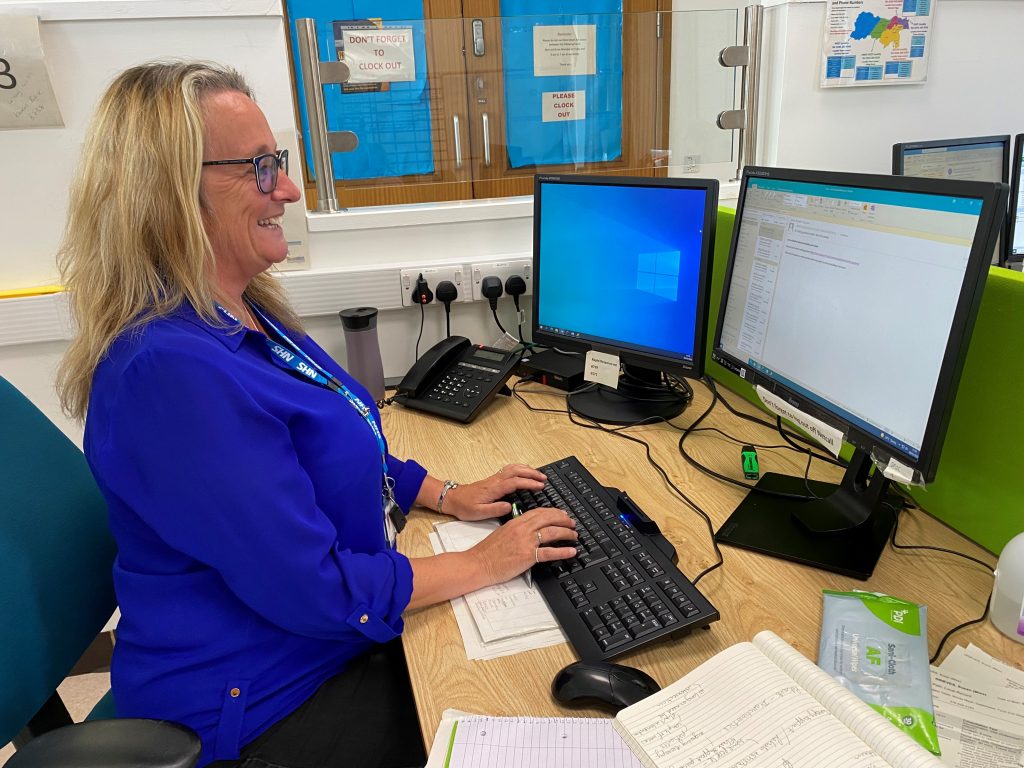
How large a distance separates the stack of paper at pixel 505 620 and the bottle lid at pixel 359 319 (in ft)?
2.71

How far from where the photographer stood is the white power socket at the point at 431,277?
69.7 inches

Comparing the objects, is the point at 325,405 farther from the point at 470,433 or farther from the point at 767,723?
the point at 767,723

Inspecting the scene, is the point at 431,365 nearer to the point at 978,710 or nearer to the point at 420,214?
the point at 420,214

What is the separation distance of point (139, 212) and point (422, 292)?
35.9 inches

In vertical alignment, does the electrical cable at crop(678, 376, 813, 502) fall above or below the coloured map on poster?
below

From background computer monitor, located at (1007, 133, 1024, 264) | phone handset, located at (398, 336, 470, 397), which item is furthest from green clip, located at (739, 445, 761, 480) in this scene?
background computer monitor, located at (1007, 133, 1024, 264)

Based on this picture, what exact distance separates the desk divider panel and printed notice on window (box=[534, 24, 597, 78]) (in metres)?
1.15

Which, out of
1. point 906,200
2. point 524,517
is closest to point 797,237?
point 906,200

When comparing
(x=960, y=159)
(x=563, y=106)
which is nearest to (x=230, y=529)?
(x=563, y=106)

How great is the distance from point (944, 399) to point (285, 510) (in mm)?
779

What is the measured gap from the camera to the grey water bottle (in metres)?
1.66

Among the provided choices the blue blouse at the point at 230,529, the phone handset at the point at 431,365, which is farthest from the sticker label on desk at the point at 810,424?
the phone handset at the point at 431,365

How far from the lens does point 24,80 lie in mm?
1483

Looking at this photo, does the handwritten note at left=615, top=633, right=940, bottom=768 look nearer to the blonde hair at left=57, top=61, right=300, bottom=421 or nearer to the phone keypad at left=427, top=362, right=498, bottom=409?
the blonde hair at left=57, top=61, right=300, bottom=421
